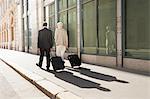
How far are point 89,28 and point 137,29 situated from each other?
4673mm

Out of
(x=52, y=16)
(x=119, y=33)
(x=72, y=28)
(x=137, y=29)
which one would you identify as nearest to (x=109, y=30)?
(x=119, y=33)

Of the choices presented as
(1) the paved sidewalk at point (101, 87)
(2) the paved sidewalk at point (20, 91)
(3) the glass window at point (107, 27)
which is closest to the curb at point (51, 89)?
(1) the paved sidewalk at point (101, 87)

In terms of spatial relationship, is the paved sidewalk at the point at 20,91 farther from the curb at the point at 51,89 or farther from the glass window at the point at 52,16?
the glass window at the point at 52,16

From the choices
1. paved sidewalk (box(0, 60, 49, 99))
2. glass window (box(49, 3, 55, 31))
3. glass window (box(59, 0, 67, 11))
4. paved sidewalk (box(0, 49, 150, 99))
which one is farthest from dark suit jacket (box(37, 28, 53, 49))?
glass window (box(49, 3, 55, 31))

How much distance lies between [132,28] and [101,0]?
10.5 feet

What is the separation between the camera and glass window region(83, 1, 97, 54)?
48.6ft

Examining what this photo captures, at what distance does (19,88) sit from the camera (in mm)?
9094

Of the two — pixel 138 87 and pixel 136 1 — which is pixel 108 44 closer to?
pixel 136 1

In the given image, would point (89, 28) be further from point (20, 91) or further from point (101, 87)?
point (101, 87)

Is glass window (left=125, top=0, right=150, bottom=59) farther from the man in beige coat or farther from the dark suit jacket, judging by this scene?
the dark suit jacket

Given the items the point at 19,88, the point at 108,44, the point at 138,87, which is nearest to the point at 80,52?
the point at 108,44

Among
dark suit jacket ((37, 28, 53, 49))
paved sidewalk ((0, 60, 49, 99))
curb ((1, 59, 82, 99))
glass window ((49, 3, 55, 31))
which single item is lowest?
paved sidewalk ((0, 60, 49, 99))

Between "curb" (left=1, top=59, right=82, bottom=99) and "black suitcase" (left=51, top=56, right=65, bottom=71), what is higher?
"black suitcase" (left=51, top=56, right=65, bottom=71)

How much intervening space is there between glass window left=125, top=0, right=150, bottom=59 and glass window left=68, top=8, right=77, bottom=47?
6.18 m
